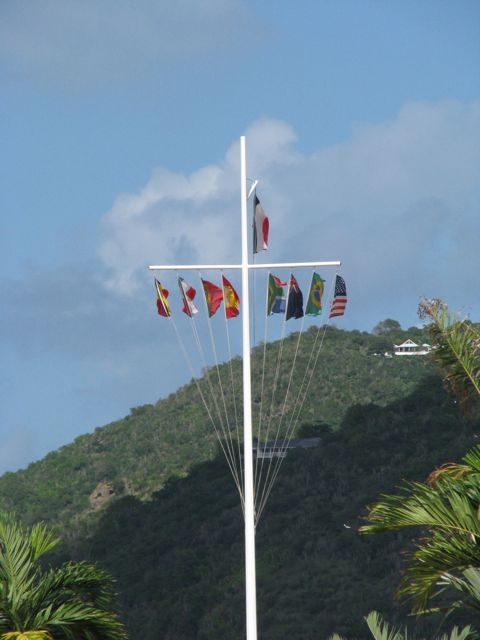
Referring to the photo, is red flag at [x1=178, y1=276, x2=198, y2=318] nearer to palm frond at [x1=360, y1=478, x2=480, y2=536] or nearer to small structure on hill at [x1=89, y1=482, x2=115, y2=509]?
palm frond at [x1=360, y1=478, x2=480, y2=536]

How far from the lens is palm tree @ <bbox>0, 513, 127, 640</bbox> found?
12977 millimetres

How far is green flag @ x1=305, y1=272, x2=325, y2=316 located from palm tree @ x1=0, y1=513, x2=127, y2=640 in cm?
763

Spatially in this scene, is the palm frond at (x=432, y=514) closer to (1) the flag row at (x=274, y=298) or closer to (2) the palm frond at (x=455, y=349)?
(2) the palm frond at (x=455, y=349)

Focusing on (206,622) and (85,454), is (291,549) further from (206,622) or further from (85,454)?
(85,454)

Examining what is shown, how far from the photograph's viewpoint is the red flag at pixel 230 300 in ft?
65.6

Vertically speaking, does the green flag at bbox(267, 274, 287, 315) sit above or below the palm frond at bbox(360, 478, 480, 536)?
above

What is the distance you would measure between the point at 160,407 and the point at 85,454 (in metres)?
8.07

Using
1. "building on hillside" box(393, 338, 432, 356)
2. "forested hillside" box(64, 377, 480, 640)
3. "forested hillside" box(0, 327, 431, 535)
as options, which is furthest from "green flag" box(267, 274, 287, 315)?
"building on hillside" box(393, 338, 432, 356)

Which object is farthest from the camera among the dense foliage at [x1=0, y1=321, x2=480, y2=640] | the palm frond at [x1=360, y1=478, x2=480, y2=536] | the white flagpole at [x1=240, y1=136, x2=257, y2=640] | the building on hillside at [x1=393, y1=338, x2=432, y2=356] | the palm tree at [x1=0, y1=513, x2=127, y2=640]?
the building on hillside at [x1=393, y1=338, x2=432, y2=356]

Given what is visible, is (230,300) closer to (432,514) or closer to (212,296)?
(212,296)

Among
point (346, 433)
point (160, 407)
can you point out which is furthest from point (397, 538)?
point (160, 407)

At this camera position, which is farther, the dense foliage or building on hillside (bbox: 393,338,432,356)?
building on hillside (bbox: 393,338,432,356)

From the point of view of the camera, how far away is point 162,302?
20.2 metres

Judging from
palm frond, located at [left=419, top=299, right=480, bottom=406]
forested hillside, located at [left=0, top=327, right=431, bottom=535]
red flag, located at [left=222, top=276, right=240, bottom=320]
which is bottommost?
palm frond, located at [left=419, top=299, right=480, bottom=406]
